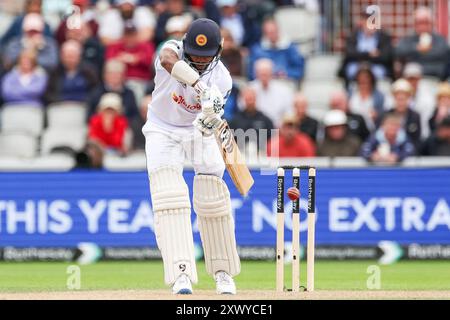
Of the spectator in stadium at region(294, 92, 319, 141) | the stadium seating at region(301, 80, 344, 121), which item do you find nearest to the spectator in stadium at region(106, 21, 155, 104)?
the stadium seating at region(301, 80, 344, 121)

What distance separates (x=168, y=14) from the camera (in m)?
19.6

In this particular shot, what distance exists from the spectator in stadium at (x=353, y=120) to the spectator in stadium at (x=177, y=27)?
7.54 feet

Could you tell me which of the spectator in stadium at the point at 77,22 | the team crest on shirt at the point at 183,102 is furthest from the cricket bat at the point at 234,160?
the spectator in stadium at the point at 77,22

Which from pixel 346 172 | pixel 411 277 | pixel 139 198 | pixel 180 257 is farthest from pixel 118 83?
pixel 180 257

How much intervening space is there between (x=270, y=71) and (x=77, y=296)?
8.71 m

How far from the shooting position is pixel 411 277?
47.1 feet

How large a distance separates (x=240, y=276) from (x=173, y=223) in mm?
3806

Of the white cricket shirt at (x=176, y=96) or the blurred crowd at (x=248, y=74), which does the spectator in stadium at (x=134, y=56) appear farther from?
the white cricket shirt at (x=176, y=96)

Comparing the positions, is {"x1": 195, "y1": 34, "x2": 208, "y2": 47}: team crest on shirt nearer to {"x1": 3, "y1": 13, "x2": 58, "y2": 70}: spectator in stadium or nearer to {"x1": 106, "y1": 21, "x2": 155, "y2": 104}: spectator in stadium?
{"x1": 106, "y1": 21, "x2": 155, "y2": 104}: spectator in stadium

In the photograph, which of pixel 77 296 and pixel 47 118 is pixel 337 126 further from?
pixel 77 296

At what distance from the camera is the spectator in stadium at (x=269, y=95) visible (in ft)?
61.6

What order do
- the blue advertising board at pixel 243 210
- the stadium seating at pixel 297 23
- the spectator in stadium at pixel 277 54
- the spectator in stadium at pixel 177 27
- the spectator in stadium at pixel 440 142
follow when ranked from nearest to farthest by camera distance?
1. the blue advertising board at pixel 243 210
2. the spectator in stadium at pixel 440 142
3. the spectator in stadium at pixel 177 27
4. the spectator in stadium at pixel 277 54
5. the stadium seating at pixel 297 23

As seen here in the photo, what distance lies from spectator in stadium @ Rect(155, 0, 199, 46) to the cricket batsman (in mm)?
8460

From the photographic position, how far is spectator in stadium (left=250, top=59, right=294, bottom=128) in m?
18.8
